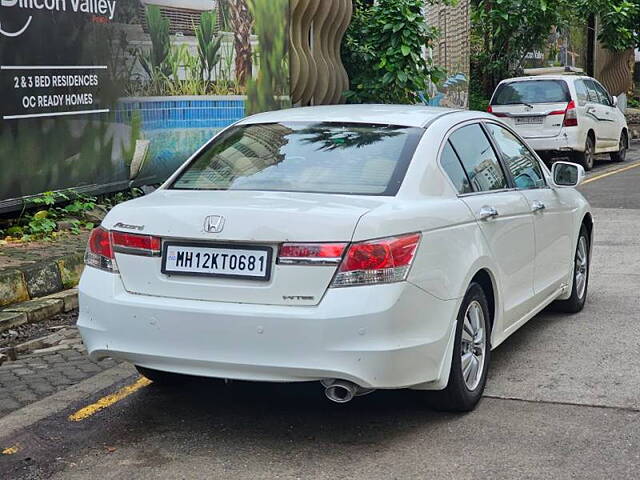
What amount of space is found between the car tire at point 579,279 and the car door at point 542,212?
12.1 inches

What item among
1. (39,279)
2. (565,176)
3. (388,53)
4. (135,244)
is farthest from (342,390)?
(388,53)

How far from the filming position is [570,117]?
18.4 meters

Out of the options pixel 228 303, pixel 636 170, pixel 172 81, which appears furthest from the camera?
pixel 636 170

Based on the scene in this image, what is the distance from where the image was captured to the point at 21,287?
7629 mm

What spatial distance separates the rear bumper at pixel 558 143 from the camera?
18.4 m

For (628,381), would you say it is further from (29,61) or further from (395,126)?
(29,61)

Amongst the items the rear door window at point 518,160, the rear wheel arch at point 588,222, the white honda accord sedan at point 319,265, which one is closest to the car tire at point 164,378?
the white honda accord sedan at point 319,265

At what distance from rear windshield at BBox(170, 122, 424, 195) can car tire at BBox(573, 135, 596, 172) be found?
13973 mm

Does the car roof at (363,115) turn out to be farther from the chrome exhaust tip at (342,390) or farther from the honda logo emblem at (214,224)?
the chrome exhaust tip at (342,390)

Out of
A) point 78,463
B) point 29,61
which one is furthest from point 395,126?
point 29,61

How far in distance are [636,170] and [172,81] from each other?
10331 mm

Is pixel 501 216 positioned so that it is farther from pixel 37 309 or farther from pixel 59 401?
pixel 37 309

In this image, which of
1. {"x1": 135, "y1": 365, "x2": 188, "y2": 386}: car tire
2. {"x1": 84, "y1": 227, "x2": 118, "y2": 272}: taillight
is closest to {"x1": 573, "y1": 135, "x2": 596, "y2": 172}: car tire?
{"x1": 135, "y1": 365, "x2": 188, "y2": 386}: car tire

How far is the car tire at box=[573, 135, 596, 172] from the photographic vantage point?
18984 mm
